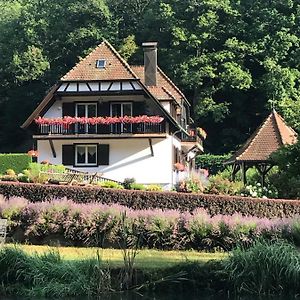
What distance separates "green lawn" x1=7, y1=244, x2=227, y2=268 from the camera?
54.9 feet

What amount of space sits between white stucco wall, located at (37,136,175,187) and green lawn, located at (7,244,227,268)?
18481 mm

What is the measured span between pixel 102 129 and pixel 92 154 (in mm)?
1991

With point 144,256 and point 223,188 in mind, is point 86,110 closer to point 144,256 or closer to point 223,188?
point 223,188

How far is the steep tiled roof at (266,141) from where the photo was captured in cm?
3088

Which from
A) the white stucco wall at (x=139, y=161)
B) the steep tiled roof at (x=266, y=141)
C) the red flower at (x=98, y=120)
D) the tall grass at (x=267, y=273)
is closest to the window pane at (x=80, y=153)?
the white stucco wall at (x=139, y=161)

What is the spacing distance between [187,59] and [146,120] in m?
21.6

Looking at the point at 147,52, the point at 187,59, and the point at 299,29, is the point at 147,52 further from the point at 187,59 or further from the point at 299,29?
the point at 299,29

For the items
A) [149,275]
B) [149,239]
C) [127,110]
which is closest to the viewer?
[149,275]

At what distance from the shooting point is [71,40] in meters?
62.1

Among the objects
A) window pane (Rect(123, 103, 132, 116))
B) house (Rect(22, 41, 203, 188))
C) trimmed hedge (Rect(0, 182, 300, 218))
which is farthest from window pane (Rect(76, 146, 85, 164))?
trimmed hedge (Rect(0, 182, 300, 218))

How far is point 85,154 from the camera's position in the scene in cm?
3938

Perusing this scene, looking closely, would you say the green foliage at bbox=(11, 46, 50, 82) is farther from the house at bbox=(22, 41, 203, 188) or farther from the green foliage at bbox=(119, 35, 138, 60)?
the house at bbox=(22, 41, 203, 188)

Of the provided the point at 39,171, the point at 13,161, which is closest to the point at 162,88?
the point at 13,161

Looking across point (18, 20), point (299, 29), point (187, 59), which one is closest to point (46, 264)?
point (187, 59)
